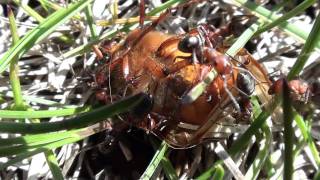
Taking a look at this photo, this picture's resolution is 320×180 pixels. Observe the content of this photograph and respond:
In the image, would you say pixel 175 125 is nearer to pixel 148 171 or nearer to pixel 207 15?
pixel 148 171

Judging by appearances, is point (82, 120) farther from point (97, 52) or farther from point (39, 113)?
point (97, 52)

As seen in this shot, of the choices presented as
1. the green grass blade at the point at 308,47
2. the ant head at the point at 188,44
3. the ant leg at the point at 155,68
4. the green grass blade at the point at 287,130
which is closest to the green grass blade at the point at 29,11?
the ant leg at the point at 155,68

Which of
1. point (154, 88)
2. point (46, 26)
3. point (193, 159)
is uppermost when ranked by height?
point (46, 26)

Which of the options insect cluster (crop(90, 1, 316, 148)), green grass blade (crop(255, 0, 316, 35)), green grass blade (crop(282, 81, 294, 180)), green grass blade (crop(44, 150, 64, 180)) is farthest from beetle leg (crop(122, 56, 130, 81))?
green grass blade (crop(282, 81, 294, 180))

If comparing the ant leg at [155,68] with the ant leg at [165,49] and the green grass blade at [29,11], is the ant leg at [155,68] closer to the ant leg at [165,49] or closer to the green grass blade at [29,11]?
the ant leg at [165,49]

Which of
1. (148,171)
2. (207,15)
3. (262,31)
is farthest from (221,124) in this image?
(207,15)

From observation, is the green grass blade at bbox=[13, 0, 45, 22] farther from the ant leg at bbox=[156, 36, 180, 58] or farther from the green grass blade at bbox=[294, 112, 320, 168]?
the green grass blade at bbox=[294, 112, 320, 168]

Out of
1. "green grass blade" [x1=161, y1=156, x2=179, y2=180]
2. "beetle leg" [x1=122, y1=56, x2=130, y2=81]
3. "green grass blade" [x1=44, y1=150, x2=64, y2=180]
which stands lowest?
"green grass blade" [x1=161, y1=156, x2=179, y2=180]
